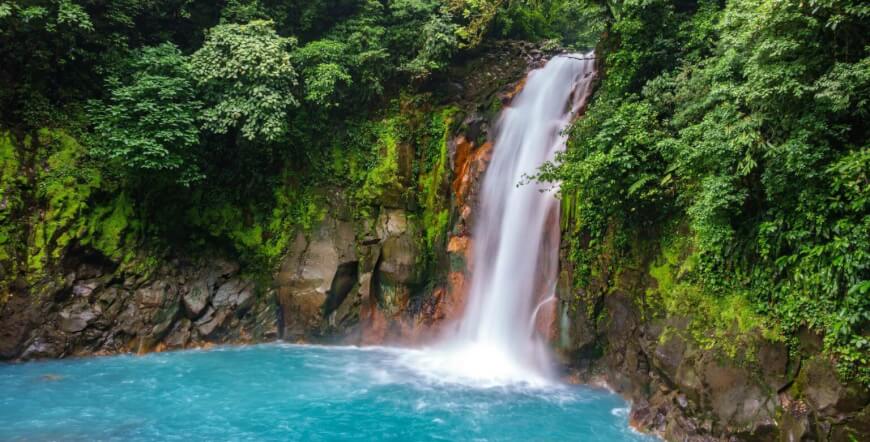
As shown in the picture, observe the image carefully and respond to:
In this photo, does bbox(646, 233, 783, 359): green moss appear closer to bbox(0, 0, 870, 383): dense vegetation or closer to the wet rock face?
bbox(0, 0, 870, 383): dense vegetation

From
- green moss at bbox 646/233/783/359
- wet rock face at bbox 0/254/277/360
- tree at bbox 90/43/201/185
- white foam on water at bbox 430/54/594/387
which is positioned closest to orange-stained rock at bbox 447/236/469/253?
white foam on water at bbox 430/54/594/387

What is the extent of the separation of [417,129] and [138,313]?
8300 millimetres

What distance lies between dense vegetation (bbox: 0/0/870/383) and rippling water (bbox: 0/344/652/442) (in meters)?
2.52

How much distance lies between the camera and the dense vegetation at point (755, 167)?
217 inches

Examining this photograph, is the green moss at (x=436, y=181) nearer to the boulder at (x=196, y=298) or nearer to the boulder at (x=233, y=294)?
the boulder at (x=233, y=294)

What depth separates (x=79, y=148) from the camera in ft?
39.0

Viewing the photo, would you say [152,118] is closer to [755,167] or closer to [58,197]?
[58,197]

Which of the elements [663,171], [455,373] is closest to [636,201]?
[663,171]

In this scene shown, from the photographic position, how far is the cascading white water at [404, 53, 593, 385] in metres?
10.6

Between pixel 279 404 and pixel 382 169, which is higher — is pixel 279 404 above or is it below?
below

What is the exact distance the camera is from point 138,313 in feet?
38.7

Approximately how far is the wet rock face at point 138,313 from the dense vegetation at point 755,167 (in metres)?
8.91

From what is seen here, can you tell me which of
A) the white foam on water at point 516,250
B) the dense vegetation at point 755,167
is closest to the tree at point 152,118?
the white foam on water at point 516,250

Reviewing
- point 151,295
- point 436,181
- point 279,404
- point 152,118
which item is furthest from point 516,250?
point 151,295
